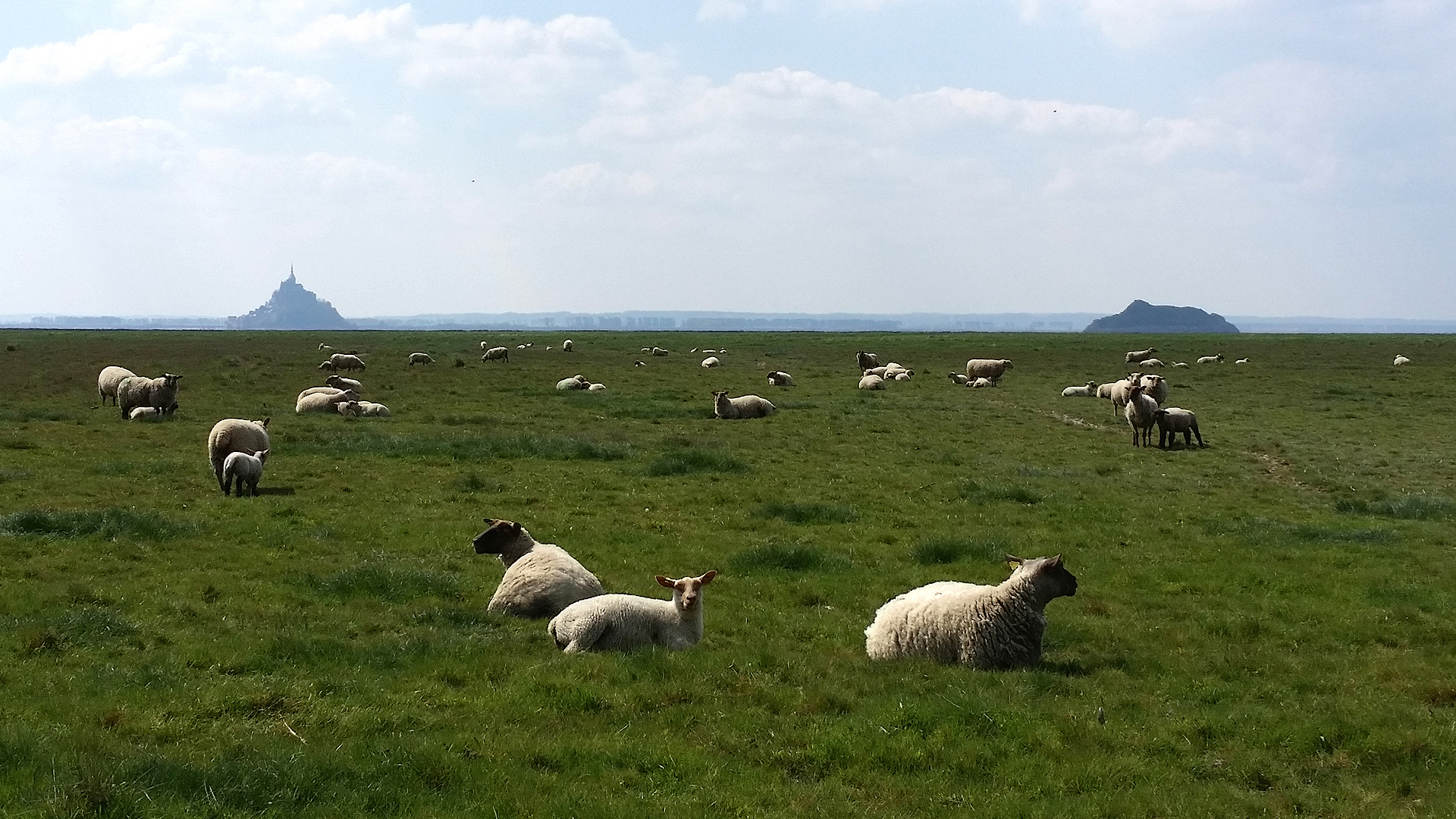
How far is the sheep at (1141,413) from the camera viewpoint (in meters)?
29.5

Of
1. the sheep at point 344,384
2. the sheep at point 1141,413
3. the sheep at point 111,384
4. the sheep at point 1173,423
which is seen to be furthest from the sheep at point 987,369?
the sheep at point 111,384

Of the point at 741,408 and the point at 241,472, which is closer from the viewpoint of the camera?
the point at 241,472

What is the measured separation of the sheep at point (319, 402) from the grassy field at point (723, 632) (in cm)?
479

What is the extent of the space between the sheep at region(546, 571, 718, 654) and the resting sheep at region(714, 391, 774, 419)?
913 inches

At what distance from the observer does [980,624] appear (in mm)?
10758

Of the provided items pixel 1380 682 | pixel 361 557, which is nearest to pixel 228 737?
pixel 361 557

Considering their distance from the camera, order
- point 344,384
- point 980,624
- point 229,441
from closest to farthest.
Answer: point 980,624 < point 229,441 < point 344,384

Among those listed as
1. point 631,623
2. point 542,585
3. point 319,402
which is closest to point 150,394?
point 319,402

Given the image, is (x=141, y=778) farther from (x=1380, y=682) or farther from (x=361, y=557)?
(x=1380, y=682)

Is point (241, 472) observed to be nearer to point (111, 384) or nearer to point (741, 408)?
point (741, 408)

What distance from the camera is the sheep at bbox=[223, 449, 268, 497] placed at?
19.8 metres

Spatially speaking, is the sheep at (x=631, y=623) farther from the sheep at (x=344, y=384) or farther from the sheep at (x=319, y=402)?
the sheep at (x=344, y=384)

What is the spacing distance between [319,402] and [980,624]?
2875 cm

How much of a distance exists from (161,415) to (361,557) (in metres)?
20.1
